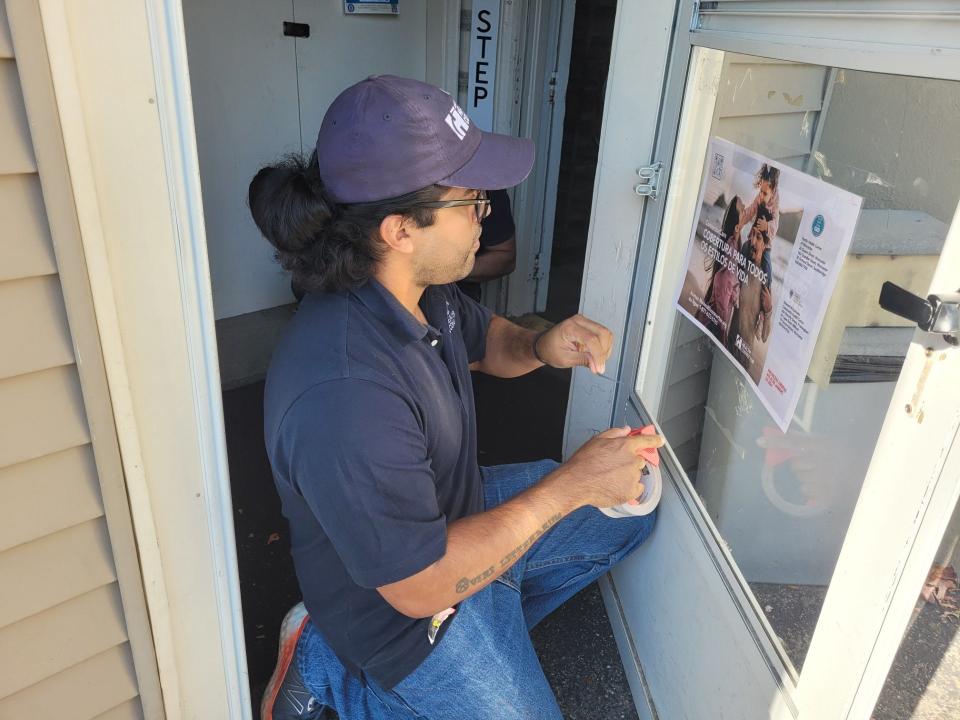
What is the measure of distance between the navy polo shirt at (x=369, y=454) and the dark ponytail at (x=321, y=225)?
1.8 inches

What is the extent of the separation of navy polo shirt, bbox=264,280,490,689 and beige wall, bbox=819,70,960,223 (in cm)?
85

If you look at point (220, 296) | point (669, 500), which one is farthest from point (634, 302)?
point (220, 296)

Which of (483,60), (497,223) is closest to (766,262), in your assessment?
(497,223)

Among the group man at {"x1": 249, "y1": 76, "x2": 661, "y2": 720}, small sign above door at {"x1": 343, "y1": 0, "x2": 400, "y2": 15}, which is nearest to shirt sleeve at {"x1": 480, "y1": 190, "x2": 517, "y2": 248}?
small sign above door at {"x1": 343, "y1": 0, "x2": 400, "y2": 15}

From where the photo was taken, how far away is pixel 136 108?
115 cm

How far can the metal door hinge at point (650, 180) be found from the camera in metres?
1.87

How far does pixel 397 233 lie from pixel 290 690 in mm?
1202

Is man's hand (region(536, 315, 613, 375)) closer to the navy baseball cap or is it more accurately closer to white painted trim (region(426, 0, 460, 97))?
the navy baseball cap

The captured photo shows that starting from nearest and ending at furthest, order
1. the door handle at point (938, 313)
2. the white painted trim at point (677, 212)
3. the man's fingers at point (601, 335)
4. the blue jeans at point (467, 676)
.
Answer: the door handle at point (938, 313) → the blue jeans at point (467, 676) → the white painted trim at point (677, 212) → the man's fingers at point (601, 335)

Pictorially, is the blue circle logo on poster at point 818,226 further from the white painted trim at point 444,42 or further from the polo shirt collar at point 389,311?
the white painted trim at point 444,42

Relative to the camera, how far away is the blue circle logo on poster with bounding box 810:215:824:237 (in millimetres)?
1187

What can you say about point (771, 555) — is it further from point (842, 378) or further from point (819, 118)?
point (819, 118)

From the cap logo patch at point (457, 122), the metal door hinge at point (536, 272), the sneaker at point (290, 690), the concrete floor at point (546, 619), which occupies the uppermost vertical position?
the cap logo patch at point (457, 122)

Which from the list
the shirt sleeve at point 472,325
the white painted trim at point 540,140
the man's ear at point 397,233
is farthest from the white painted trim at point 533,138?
the man's ear at point 397,233
